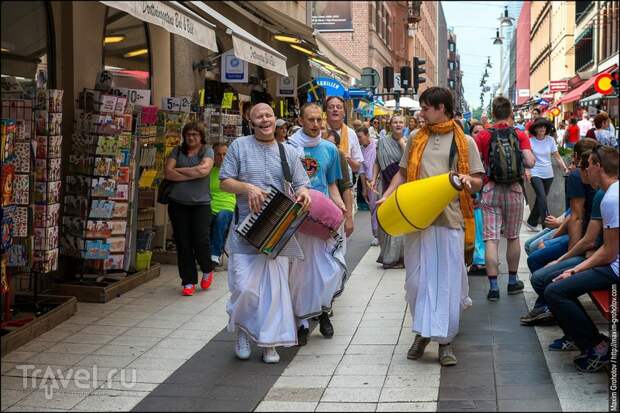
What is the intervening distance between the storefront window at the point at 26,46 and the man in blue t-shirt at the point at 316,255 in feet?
7.83

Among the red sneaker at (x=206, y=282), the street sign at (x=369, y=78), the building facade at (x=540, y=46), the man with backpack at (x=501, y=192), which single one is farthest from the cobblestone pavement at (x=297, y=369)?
the building facade at (x=540, y=46)

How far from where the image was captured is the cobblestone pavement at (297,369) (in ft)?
18.3

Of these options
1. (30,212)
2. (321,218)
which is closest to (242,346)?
(321,218)

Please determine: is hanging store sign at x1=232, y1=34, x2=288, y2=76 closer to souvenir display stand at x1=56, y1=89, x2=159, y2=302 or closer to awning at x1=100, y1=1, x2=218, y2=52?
awning at x1=100, y1=1, x2=218, y2=52

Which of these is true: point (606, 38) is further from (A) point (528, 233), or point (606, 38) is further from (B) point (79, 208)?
(B) point (79, 208)

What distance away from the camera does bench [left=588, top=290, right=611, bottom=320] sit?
582 cm

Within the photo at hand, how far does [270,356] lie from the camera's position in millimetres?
6562

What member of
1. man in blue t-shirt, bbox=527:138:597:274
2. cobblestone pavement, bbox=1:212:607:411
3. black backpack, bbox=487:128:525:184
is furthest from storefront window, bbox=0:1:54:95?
man in blue t-shirt, bbox=527:138:597:274

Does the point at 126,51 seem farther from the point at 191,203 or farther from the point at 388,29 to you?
the point at 388,29

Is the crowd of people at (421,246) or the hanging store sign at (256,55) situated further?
the hanging store sign at (256,55)

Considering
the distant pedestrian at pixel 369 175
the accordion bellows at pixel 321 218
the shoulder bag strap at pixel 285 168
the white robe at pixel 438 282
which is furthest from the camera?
the distant pedestrian at pixel 369 175

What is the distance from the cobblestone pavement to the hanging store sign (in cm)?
264

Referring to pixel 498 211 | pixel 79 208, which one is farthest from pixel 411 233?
pixel 79 208

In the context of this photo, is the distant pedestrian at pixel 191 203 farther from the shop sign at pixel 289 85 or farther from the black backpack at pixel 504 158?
the shop sign at pixel 289 85
